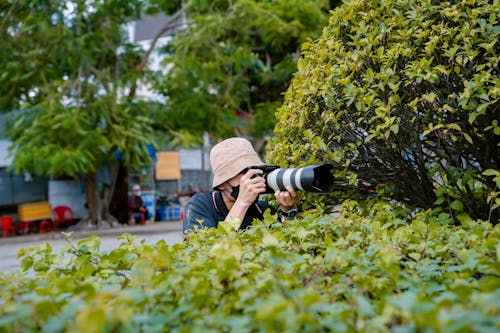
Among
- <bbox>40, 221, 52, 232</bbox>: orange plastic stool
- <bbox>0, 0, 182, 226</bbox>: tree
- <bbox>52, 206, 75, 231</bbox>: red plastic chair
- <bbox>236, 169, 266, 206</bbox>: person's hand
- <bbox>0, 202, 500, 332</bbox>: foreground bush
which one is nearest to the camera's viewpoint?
<bbox>0, 202, 500, 332</bbox>: foreground bush

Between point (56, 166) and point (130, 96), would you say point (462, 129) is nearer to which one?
point (56, 166)

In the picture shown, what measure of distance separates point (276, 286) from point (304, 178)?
131 cm

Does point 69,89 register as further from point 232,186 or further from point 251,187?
point 251,187

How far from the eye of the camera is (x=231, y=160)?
3568 mm

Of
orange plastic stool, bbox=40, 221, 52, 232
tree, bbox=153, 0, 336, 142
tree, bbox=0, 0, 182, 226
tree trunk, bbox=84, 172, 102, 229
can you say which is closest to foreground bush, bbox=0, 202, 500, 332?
tree, bbox=0, 0, 182, 226

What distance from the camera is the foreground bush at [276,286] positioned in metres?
1.20

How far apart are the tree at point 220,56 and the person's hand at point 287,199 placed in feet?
36.7

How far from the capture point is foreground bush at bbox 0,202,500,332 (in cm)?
120

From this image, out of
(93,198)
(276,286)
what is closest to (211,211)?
(276,286)

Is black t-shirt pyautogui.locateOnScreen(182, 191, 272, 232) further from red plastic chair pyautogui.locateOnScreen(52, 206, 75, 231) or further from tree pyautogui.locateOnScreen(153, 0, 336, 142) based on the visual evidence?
red plastic chair pyautogui.locateOnScreen(52, 206, 75, 231)

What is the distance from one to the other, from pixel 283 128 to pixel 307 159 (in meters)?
0.37

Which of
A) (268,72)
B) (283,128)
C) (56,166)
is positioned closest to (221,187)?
(283,128)

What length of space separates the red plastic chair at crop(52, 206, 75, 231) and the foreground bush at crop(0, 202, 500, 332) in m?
16.1

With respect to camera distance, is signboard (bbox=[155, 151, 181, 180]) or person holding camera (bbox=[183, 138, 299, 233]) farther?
signboard (bbox=[155, 151, 181, 180])
